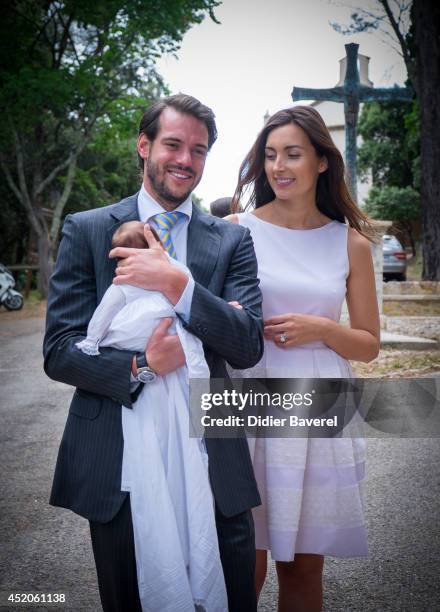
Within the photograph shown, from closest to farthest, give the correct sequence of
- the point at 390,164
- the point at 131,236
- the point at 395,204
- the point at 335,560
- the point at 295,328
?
the point at 131,236 → the point at 295,328 → the point at 335,560 → the point at 395,204 → the point at 390,164

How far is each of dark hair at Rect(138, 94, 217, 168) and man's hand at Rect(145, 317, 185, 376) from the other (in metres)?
0.76

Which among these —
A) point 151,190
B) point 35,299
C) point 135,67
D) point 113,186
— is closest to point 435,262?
point 135,67

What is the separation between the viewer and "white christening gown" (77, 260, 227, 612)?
198 cm

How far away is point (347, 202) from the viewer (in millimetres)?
2779

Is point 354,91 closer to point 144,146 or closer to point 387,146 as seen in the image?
point 144,146

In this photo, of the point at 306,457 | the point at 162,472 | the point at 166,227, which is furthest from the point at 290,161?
the point at 162,472

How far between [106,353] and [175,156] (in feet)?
2.52

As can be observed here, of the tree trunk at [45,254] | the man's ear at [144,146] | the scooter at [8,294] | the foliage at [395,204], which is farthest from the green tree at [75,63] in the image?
the man's ear at [144,146]

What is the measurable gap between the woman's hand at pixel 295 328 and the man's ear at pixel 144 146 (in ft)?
2.69

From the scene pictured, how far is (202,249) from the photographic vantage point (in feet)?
7.32

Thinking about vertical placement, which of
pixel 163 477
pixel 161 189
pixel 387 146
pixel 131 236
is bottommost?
pixel 163 477

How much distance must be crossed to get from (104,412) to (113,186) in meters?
29.6

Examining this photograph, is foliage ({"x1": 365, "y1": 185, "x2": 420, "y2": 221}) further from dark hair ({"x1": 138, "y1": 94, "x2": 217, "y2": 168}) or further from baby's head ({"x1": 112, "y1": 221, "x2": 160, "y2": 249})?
baby's head ({"x1": 112, "y1": 221, "x2": 160, "y2": 249})

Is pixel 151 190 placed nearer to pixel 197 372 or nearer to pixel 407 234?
pixel 197 372
